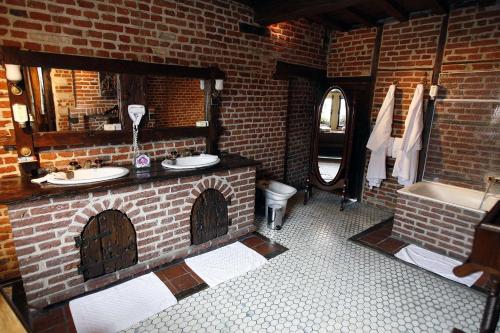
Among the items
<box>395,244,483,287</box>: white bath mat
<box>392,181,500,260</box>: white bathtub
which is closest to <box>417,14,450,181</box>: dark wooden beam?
<box>392,181,500,260</box>: white bathtub

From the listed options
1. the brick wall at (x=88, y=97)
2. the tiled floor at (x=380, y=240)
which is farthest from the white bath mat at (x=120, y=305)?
the tiled floor at (x=380, y=240)

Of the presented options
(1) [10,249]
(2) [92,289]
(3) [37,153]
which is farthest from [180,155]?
(1) [10,249]

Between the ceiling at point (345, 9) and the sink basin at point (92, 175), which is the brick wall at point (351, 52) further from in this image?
the sink basin at point (92, 175)

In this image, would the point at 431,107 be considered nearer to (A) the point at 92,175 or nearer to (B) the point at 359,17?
(B) the point at 359,17

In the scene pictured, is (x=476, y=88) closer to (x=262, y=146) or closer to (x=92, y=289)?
(x=262, y=146)

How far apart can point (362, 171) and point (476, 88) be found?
182 cm

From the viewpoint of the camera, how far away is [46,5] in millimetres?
2320

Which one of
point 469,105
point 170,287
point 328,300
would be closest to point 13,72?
point 170,287

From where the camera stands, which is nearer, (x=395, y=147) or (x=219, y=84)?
(x=219, y=84)

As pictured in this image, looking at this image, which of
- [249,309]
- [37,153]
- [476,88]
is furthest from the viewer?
[476,88]

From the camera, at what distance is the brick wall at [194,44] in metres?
2.33

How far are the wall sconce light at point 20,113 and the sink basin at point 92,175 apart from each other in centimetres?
49

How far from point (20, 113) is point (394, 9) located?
13.5 ft

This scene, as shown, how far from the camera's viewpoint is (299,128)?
4906mm
